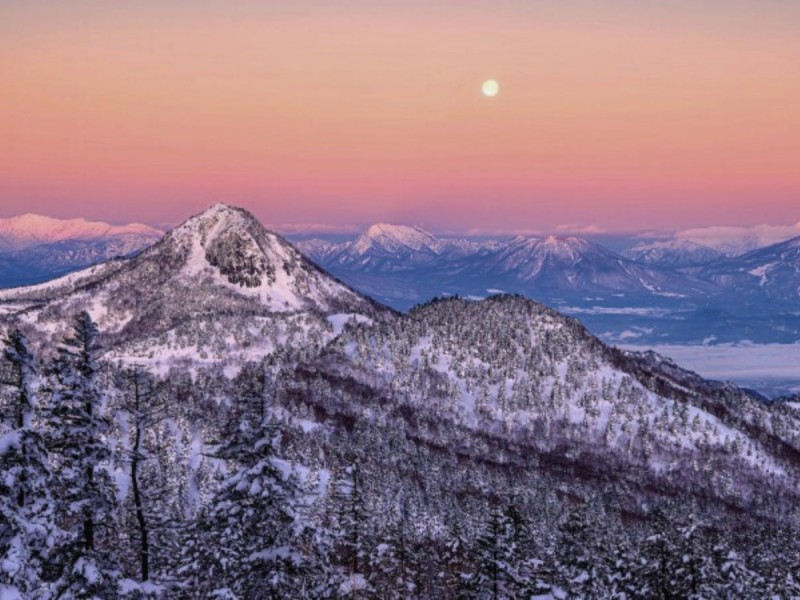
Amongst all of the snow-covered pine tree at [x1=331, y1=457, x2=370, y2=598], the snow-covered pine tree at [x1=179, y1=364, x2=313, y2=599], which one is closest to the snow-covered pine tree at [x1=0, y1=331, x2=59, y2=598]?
the snow-covered pine tree at [x1=179, y1=364, x2=313, y2=599]

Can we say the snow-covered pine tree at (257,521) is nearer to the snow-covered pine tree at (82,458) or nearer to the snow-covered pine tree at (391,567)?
the snow-covered pine tree at (82,458)

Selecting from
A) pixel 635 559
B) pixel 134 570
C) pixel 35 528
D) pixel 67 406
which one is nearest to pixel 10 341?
pixel 67 406

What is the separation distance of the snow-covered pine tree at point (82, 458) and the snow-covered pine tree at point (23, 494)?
6.99ft

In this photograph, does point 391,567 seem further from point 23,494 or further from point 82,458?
point 23,494

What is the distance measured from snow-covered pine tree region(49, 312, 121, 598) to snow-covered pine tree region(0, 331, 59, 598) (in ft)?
6.99

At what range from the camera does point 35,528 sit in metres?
20.6

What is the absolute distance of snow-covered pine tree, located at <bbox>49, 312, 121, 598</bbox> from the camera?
2477 centimetres

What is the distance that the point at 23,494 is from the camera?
70.0ft

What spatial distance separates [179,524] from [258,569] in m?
5.01

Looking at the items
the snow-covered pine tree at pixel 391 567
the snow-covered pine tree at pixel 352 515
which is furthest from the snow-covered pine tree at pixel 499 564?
the snow-covered pine tree at pixel 391 567

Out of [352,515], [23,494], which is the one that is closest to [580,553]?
[352,515]

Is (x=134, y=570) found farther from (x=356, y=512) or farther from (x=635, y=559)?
(x=635, y=559)

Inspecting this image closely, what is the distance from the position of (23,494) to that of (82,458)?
167 inches

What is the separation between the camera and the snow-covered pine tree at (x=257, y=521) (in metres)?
28.3
